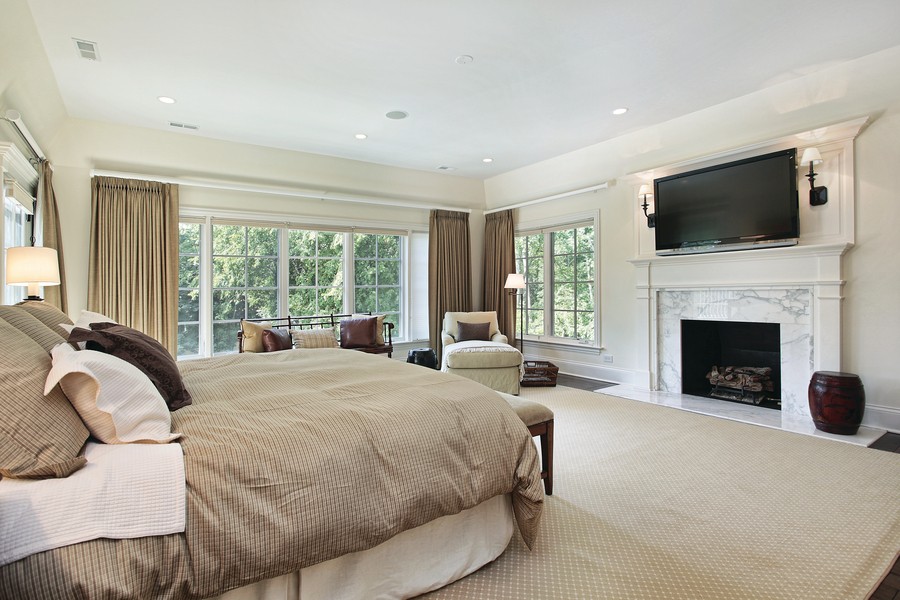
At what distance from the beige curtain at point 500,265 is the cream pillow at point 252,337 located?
3.34 m

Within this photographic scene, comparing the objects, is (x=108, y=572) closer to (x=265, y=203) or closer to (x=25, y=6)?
(x=25, y=6)

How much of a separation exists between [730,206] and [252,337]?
4.90m

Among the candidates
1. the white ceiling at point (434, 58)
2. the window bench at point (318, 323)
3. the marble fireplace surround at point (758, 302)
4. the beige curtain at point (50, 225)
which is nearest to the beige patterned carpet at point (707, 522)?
the marble fireplace surround at point (758, 302)

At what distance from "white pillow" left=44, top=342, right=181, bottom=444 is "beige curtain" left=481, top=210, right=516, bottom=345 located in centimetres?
539

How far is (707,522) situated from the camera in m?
2.27

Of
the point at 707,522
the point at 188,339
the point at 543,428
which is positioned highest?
the point at 188,339

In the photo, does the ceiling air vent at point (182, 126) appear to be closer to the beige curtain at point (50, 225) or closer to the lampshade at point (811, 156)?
the beige curtain at point (50, 225)

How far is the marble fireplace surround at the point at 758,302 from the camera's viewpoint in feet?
12.6

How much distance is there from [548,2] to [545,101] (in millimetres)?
1457

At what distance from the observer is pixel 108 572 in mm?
1087

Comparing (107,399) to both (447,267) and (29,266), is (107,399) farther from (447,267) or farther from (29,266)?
(447,267)

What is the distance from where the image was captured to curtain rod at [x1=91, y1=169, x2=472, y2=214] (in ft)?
15.3

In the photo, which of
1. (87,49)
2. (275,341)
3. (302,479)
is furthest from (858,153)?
(87,49)

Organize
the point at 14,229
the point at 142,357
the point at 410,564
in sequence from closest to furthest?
the point at 410,564, the point at 142,357, the point at 14,229
